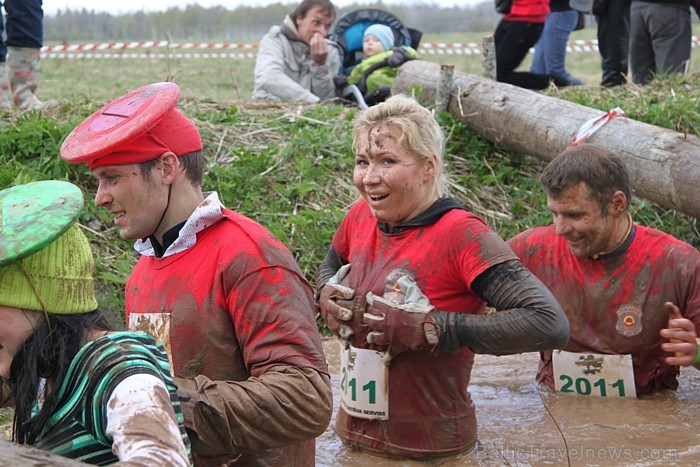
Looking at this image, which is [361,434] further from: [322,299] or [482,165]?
[482,165]

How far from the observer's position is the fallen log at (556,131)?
631 centimetres

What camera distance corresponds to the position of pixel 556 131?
7.46 m

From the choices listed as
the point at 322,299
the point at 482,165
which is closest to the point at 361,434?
the point at 322,299

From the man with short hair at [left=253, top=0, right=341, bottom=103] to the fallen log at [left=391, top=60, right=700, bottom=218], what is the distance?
878 mm

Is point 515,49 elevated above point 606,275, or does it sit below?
→ above

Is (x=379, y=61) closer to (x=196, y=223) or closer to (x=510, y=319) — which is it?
(x=510, y=319)

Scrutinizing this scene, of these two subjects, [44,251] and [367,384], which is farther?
[367,384]

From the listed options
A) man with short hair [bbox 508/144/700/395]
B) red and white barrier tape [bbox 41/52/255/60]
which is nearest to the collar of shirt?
man with short hair [bbox 508/144/700/395]

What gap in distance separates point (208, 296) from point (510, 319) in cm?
143

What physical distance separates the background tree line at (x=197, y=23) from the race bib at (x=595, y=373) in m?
24.8

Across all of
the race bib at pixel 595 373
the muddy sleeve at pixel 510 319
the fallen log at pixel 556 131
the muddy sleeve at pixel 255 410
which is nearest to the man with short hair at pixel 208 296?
the muddy sleeve at pixel 255 410

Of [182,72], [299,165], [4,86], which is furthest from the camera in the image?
[182,72]

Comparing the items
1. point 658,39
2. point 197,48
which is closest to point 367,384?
point 658,39

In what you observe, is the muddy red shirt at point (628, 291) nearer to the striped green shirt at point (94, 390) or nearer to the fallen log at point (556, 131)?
the fallen log at point (556, 131)
